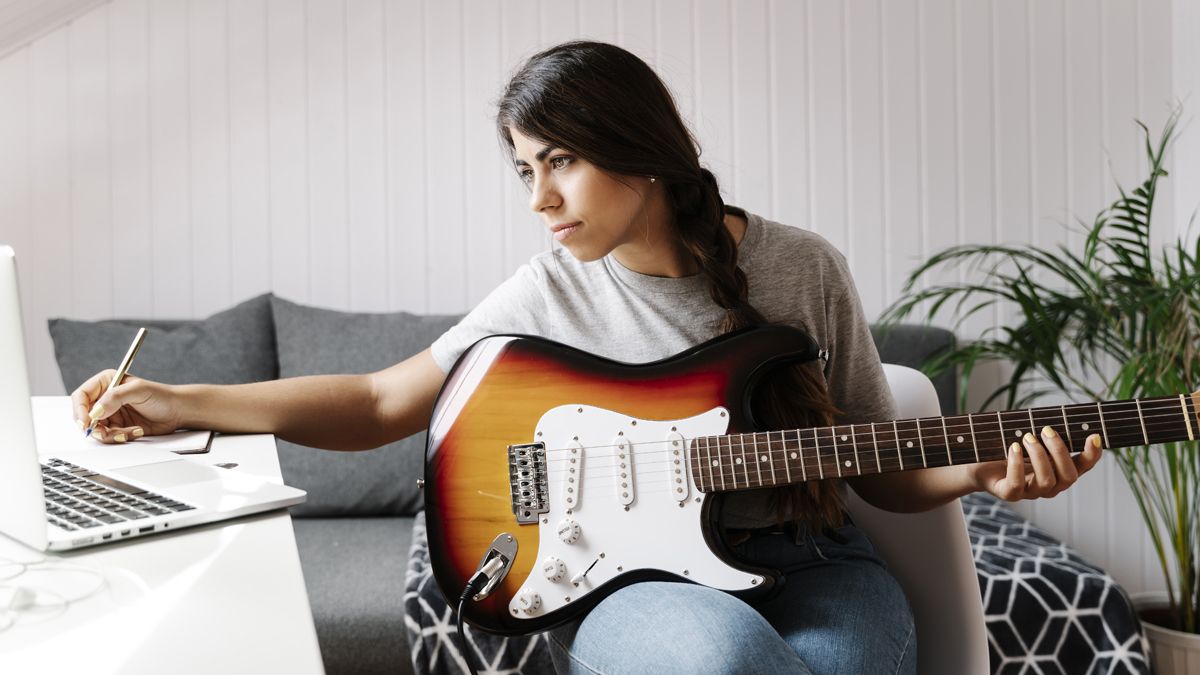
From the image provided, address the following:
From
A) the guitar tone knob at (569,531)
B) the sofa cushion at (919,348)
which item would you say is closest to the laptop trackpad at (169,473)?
the guitar tone knob at (569,531)

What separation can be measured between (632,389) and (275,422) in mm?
436

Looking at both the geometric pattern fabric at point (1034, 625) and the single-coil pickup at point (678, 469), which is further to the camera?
the geometric pattern fabric at point (1034, 625)

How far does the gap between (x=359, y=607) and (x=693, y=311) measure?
2.88 ft

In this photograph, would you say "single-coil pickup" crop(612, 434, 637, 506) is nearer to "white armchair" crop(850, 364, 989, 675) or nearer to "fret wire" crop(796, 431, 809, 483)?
"fret wire" crop(796, 431, 809, 483)

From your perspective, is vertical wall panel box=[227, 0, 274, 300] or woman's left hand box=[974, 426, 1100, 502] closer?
woman's left hand box=[974, 426, 1100, 502]

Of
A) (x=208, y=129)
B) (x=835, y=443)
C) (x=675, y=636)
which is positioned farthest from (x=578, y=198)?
(x=208, y=129)

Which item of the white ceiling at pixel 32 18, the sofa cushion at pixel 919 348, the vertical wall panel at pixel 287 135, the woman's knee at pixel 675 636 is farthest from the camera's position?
the vertical wall panel at pixel 287 135

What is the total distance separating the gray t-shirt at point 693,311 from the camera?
1226mm

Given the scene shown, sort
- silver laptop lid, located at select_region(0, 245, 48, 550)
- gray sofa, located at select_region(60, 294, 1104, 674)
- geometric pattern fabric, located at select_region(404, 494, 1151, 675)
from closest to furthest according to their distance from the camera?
silver laptop lid, located at select_region(0, 245, 48, 550)
geometric pattern fabric, located at select_region(404, 494, 1151, 675)
gray sofa, located at select_region(60, 294, 1104, 674)

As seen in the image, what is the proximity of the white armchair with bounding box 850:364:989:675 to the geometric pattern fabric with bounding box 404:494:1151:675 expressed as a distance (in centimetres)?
57

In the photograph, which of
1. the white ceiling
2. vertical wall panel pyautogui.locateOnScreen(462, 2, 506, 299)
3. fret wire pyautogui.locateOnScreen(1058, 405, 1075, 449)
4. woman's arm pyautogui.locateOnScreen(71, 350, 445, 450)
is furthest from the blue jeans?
the white ceiling

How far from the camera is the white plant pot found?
1.97m

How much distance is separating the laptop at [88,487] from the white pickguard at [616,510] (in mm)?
328

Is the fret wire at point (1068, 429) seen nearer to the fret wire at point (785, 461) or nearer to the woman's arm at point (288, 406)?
the fret wire at point (785, 461)
